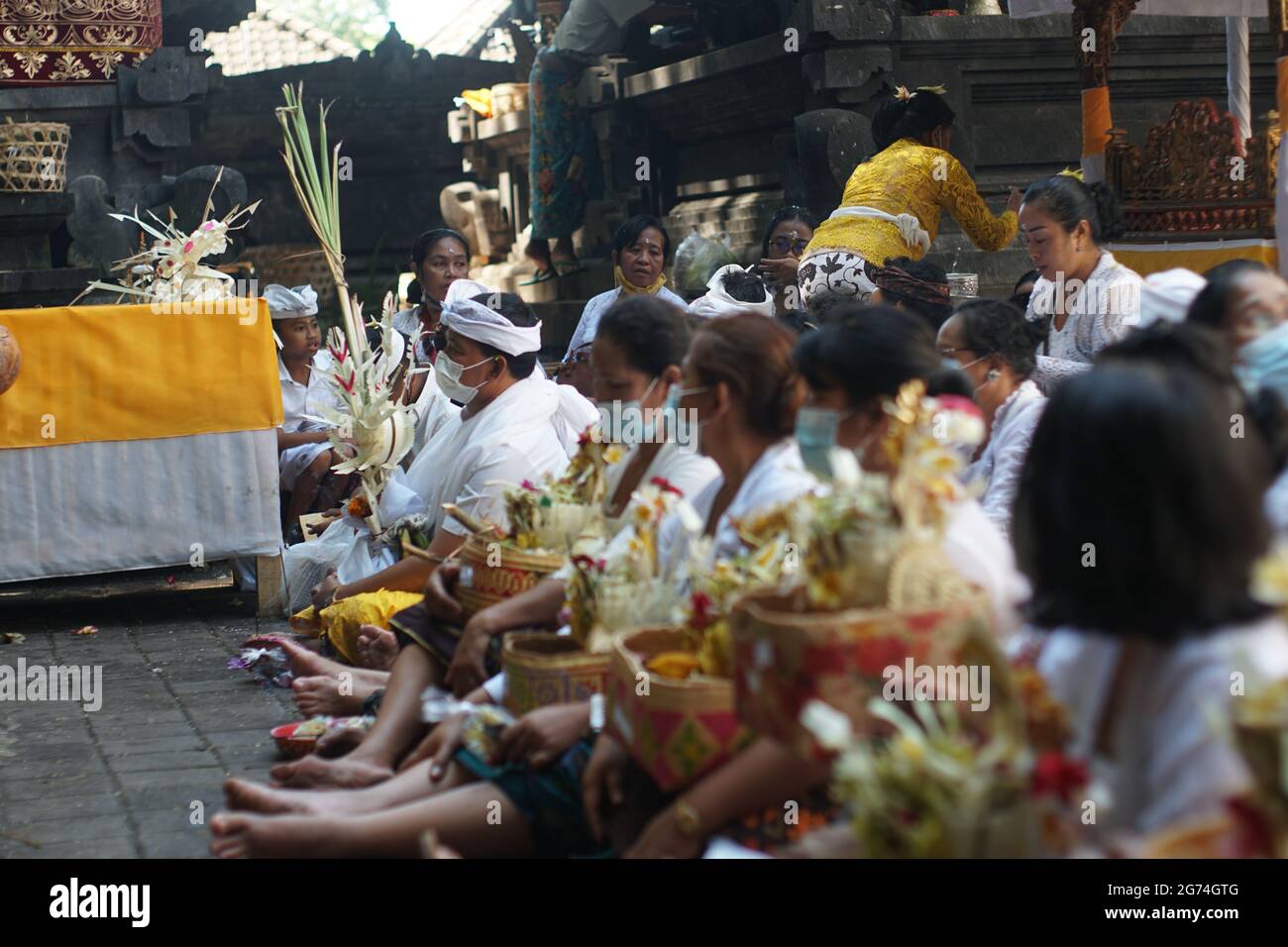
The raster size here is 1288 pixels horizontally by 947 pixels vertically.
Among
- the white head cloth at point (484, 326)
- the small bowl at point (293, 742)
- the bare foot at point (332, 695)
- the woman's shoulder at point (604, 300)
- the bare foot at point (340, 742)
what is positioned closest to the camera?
the bare foot at point (340, 742)

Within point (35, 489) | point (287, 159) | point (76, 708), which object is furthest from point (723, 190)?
point (76, 708)

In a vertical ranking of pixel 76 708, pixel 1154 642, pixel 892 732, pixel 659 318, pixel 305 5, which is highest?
pixel 305 5

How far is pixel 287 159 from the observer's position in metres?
7.19

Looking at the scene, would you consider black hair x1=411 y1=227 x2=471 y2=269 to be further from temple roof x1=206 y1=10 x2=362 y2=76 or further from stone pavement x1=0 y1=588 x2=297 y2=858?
temple roof x1=206 y1=10 x2=362 y2=76

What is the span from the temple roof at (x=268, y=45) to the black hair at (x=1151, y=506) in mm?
17902

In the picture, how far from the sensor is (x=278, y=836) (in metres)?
3.27

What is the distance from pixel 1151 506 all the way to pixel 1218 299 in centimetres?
193

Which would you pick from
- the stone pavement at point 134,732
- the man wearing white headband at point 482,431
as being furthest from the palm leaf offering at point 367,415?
the stone pavement at point 134,732

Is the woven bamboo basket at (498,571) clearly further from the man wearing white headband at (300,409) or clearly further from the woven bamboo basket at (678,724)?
the man wearing white headband at (300,409)

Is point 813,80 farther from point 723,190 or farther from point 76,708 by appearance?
point 76,708

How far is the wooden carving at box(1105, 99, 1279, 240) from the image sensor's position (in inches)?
245

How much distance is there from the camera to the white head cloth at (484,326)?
17.8 ft
